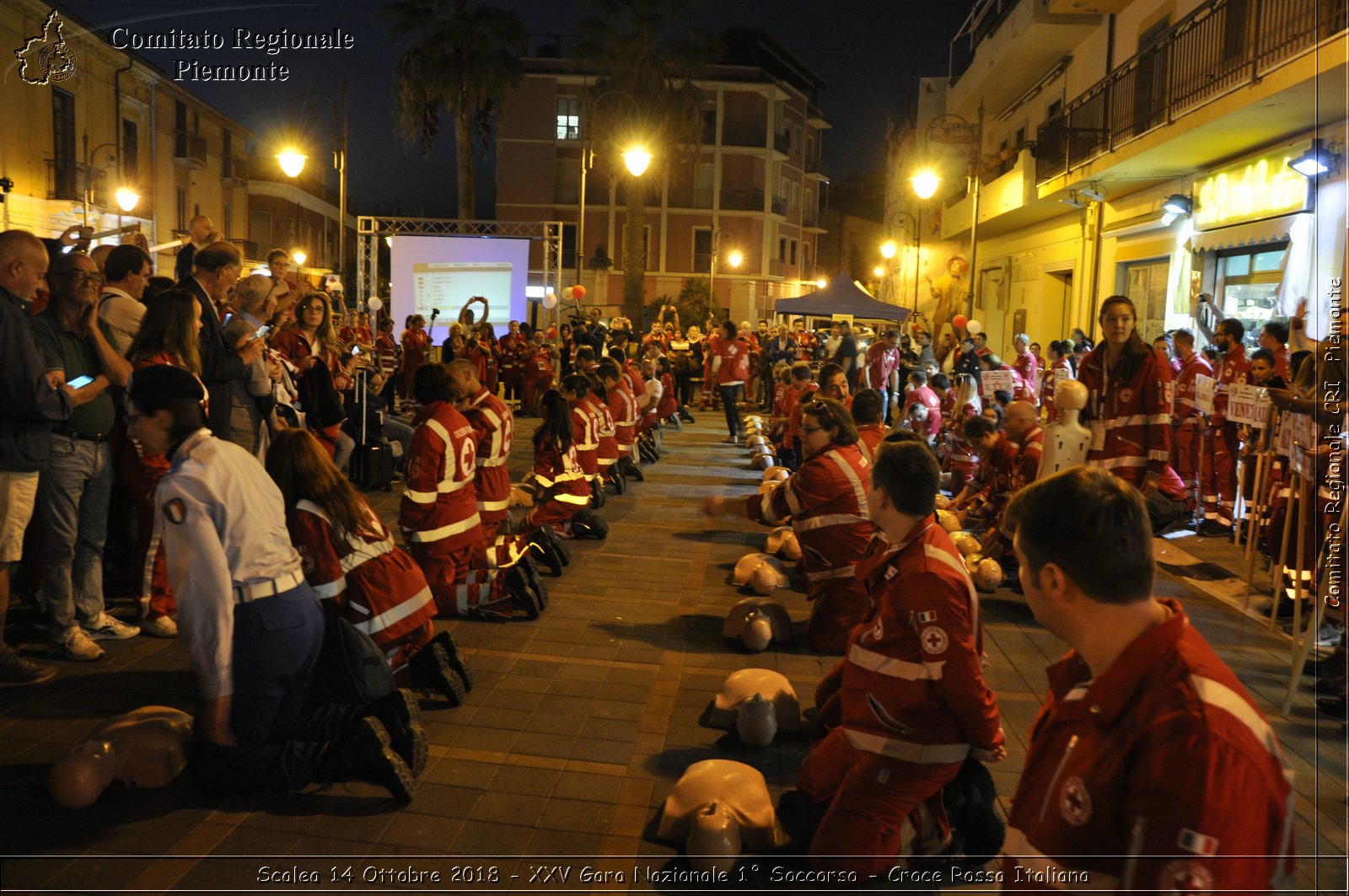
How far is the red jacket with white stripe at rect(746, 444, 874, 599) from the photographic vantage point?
6.63 metres

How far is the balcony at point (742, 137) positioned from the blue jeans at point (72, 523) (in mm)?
54365

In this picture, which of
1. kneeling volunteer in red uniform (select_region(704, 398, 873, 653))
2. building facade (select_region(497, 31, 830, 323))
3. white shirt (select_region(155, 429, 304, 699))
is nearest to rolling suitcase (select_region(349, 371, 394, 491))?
kneeling volunteer in red uniform (select_region(704, 398, 873, 653))

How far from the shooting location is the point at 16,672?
18.3ft

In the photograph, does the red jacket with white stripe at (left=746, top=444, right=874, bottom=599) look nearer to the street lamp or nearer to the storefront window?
the storefront window

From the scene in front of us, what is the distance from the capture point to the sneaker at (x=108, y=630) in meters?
6.36

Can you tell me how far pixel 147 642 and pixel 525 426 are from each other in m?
13.4

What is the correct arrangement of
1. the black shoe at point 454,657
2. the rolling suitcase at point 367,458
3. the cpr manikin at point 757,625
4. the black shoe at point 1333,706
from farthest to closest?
the rolling suitcase at point 367,458, the cpr manikin at point 757,625, the black shoe at point 1333,706, the black shoe at point 454,657

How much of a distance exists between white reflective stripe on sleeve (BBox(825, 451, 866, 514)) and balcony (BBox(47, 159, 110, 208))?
25.0 m

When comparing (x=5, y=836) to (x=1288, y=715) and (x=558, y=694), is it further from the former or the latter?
(x=1288, y=715)

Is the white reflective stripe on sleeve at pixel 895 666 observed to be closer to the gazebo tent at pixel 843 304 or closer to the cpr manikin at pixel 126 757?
the cpr manikin at pixel 126 757

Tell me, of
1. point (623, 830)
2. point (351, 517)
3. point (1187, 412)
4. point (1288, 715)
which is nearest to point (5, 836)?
point (351, 517)

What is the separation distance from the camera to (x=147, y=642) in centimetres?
642

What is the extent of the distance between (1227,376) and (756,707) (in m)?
8.74

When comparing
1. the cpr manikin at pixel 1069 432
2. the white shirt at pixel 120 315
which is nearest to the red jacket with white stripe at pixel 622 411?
the cpr manikin at pixel 1069 432
